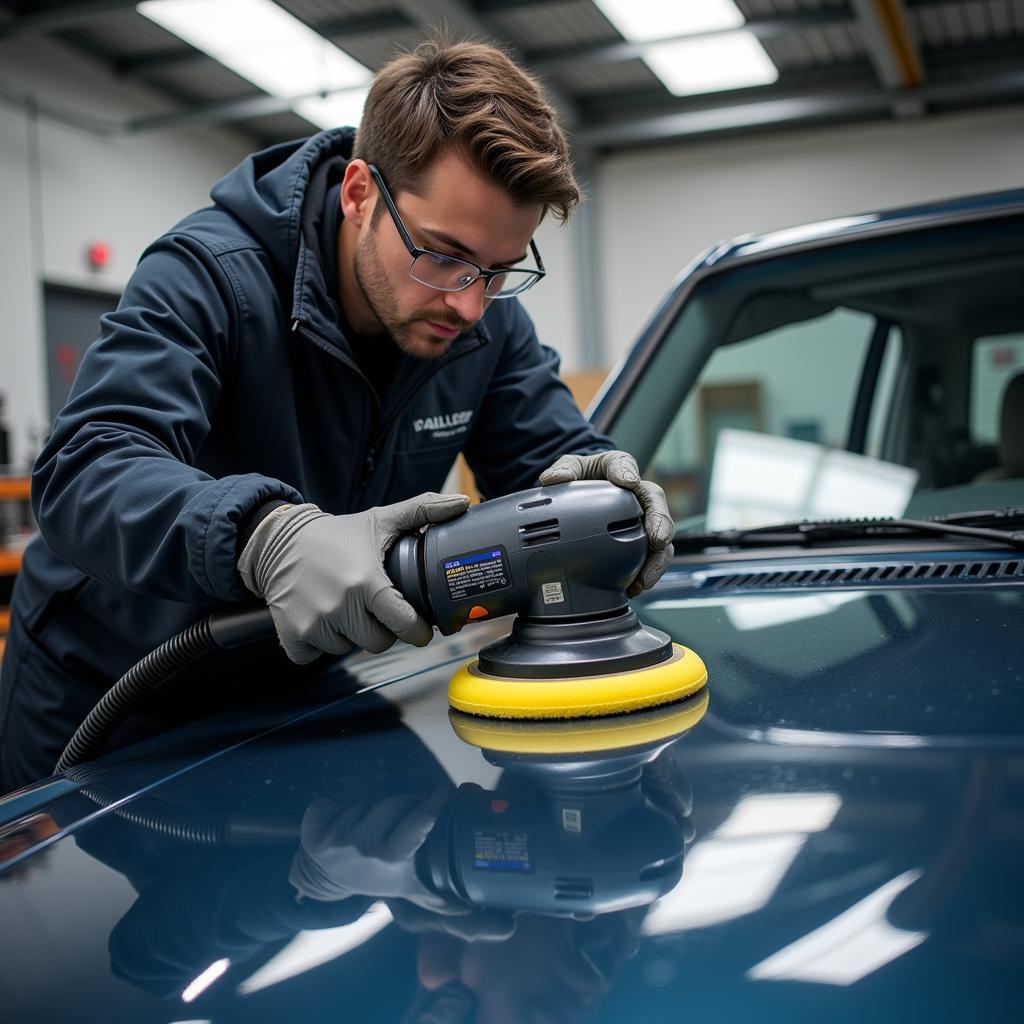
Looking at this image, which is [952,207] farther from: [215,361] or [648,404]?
[215,361]

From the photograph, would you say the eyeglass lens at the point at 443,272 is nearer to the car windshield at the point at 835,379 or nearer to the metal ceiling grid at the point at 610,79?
the car windshield at the point at 835,379

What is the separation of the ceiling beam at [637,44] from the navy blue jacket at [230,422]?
5601 millimetres

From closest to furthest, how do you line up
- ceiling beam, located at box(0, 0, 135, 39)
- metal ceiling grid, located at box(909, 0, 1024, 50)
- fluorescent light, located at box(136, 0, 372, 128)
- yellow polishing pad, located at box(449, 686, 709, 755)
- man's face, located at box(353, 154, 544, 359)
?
yellow polishing pad, located at box(449, 686, 709, 755), man's face, located at box(353, 154, 544, 359), ceiling beam, located at box(0, 0, 135, 39), fluorescent light, located at box(136, 0, 372, 128), metal ceiling grid, located at box(909, 0, 1024, 50)

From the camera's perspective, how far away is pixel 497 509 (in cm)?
103

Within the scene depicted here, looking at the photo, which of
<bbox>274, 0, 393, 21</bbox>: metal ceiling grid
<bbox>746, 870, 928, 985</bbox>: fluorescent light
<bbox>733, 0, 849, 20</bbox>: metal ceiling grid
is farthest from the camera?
<bbox>733, 0, 849, 20</bbox>: metal ceiling grid

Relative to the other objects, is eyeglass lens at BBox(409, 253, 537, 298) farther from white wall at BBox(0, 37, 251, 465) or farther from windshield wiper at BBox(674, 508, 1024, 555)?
white wall at BBox(0, 37, 251, 465)

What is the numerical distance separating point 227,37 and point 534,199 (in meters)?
6.06

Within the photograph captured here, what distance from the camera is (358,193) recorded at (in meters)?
1.48

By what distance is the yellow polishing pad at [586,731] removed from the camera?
0.87 meters

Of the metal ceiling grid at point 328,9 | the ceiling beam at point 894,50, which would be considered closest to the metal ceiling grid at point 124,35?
the metal ceiling grid at point 328,9

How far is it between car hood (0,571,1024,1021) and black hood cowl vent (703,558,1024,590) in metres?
0.25

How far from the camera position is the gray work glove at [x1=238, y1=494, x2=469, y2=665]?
100 centimetres

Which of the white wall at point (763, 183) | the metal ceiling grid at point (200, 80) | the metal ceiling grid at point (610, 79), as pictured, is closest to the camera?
the metal ceiling grid at point (200, 80)

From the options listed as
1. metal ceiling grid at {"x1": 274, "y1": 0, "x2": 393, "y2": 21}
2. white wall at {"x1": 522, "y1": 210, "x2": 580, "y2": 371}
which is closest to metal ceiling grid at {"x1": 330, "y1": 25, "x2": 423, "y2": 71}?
metal ceiling grid at {"x1": 274, "y1": 0, "x2": 393, "y2": 21}
